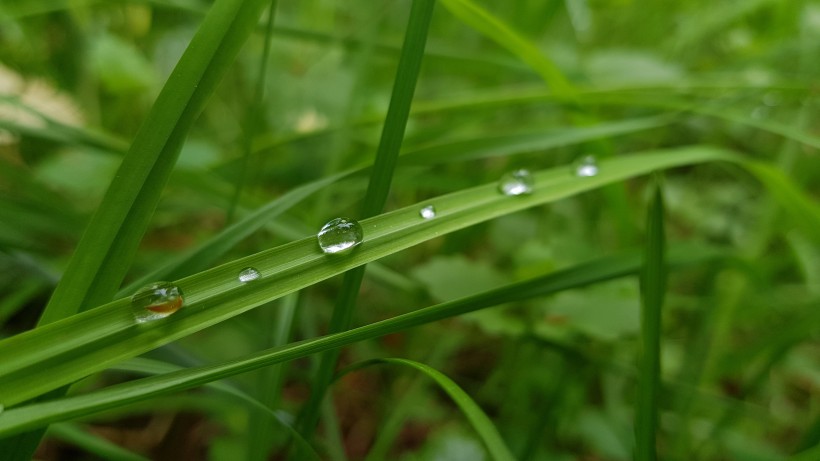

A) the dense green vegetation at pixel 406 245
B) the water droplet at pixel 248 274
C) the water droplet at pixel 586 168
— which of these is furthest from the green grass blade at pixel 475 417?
the water droplet at pixel 586 168

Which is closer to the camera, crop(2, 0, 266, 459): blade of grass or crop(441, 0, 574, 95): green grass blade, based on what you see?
crop(2, 0, 266, 459): blade of grass

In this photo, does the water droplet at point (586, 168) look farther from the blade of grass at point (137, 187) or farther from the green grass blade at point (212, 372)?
the blade of grass at point (137, 187)

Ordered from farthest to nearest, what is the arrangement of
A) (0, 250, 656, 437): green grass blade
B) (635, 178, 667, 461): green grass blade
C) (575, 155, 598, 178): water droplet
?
(575, 155, 598, 178): water droplet
(635, 178, 667, 461): green grass blade
(0, 250, 656, 437): green grass blade

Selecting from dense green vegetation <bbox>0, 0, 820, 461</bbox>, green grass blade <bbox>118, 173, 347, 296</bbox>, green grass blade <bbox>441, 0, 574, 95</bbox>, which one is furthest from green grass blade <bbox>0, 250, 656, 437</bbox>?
green grass blade <bbox>441, 0, 574, 95</bbox>

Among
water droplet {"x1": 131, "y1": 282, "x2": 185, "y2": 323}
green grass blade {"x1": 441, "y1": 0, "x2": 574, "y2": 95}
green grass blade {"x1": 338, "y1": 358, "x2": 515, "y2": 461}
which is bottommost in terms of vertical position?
green grass blade {"x1": 338, "y1": 358, "x2": 515, "y2": 461}

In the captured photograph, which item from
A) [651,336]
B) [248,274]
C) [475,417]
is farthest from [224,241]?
[651,336]

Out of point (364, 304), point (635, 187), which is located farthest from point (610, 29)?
point (364, 304)

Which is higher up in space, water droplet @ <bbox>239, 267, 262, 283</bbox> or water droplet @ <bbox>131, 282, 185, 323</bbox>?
water droplet @ <bbox>239, 267, 262, 283</bbox>

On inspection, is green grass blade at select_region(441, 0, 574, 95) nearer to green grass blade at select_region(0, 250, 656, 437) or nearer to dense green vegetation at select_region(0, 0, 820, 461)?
dense green vegetation at select_region(0, 0, 820, 461)
